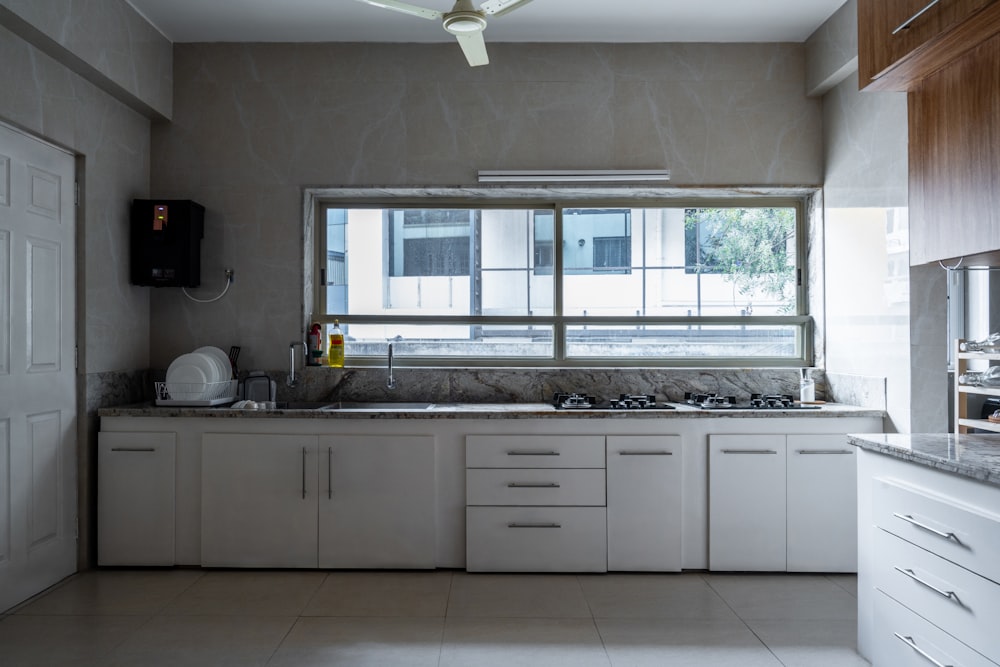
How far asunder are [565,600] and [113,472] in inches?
86.2

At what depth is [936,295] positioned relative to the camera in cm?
294

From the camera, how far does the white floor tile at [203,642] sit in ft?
7.72

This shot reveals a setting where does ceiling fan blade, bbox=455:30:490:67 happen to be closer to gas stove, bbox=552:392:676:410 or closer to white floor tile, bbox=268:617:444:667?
gas stove, bbox=552:392:676:410

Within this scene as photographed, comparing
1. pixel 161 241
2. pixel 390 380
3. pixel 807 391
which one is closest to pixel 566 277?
pixel 390 380

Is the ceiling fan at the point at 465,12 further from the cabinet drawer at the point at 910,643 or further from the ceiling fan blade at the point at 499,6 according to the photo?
the cabinet drawer at the point at 910,643

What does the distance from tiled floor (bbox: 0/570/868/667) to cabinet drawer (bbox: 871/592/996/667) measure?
0.27 meters

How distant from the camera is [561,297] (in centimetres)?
394

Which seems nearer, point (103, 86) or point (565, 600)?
point (565, 600)

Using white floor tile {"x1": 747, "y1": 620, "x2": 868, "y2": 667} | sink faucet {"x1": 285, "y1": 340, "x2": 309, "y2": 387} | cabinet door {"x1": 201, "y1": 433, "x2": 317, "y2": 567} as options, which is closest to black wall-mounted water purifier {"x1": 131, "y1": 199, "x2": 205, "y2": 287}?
sink faucet {"x1": 285, "y1": 340, "x2": 309, "y2": 387}

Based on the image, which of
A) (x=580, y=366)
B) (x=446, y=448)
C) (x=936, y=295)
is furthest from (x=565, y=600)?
(x=936, y=295)

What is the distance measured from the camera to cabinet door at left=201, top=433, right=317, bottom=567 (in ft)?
10.7

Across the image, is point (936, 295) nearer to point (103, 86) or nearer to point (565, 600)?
point (565, 600)

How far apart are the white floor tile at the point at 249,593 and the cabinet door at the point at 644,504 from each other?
54.4 inches

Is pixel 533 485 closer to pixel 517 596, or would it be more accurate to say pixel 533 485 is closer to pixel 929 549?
pixel 517 596
